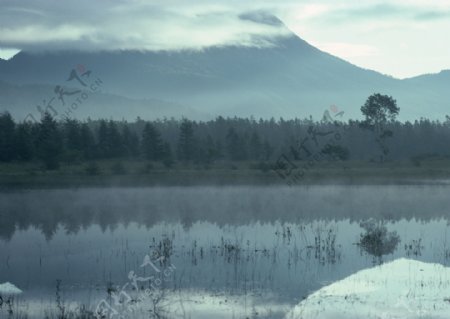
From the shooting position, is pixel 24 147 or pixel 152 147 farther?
pixel 152 147

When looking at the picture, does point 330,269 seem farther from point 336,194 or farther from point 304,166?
point 304,166

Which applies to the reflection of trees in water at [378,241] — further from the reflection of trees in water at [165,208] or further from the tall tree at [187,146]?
the tall tree at [187,146]

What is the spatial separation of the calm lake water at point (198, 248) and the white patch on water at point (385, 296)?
1.65ft

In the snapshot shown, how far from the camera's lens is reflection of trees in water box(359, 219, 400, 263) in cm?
2209

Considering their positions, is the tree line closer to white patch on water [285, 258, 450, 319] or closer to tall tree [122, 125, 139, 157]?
tall tree [122, 125, 139, 157]

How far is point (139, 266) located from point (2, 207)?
761 inches

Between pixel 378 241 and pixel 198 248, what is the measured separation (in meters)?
6.18

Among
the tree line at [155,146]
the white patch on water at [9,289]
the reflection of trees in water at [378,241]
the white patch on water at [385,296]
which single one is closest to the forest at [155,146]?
the tree line at [155,146]

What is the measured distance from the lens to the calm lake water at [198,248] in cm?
1564

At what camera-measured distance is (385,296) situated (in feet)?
52.9

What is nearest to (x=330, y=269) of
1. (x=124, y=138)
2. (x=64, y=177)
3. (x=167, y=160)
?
(x=64, y=177)

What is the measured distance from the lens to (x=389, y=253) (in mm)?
21875

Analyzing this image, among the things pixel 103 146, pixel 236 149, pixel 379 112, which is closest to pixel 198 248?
pixel 103 146

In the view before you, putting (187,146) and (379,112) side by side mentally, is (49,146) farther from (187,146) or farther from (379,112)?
(379,112)
